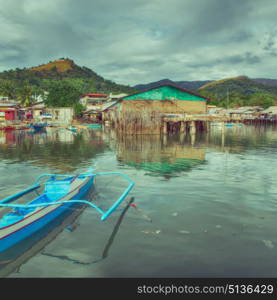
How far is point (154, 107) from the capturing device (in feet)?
152

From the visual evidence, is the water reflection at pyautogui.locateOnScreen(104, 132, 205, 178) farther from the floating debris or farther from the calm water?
the floating debris

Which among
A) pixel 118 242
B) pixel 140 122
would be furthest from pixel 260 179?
pixel 140 122

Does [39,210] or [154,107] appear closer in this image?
[39,210]

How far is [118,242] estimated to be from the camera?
7.89 metres

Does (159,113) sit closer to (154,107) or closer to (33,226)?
(154,107)

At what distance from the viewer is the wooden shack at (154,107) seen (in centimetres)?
4225

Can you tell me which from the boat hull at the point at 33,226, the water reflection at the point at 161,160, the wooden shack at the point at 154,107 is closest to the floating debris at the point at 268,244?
the boat hull at the point at 33,226

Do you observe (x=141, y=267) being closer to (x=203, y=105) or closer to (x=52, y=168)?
(x=52, y=168)

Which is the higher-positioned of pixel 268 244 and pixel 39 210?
pixel 39 210

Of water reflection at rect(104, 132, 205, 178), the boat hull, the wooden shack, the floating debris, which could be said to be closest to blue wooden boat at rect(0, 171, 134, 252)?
the boat hull

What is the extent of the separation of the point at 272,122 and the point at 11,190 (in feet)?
315

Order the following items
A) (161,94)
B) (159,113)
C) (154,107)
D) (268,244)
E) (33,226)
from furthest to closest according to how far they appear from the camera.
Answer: (154,107) < (161,94) < (159,113) < (33,226) < (268,244)

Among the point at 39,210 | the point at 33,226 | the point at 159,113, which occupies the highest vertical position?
the point at 159,113

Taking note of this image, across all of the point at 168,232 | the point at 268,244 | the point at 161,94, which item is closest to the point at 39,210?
the point at 168,232
